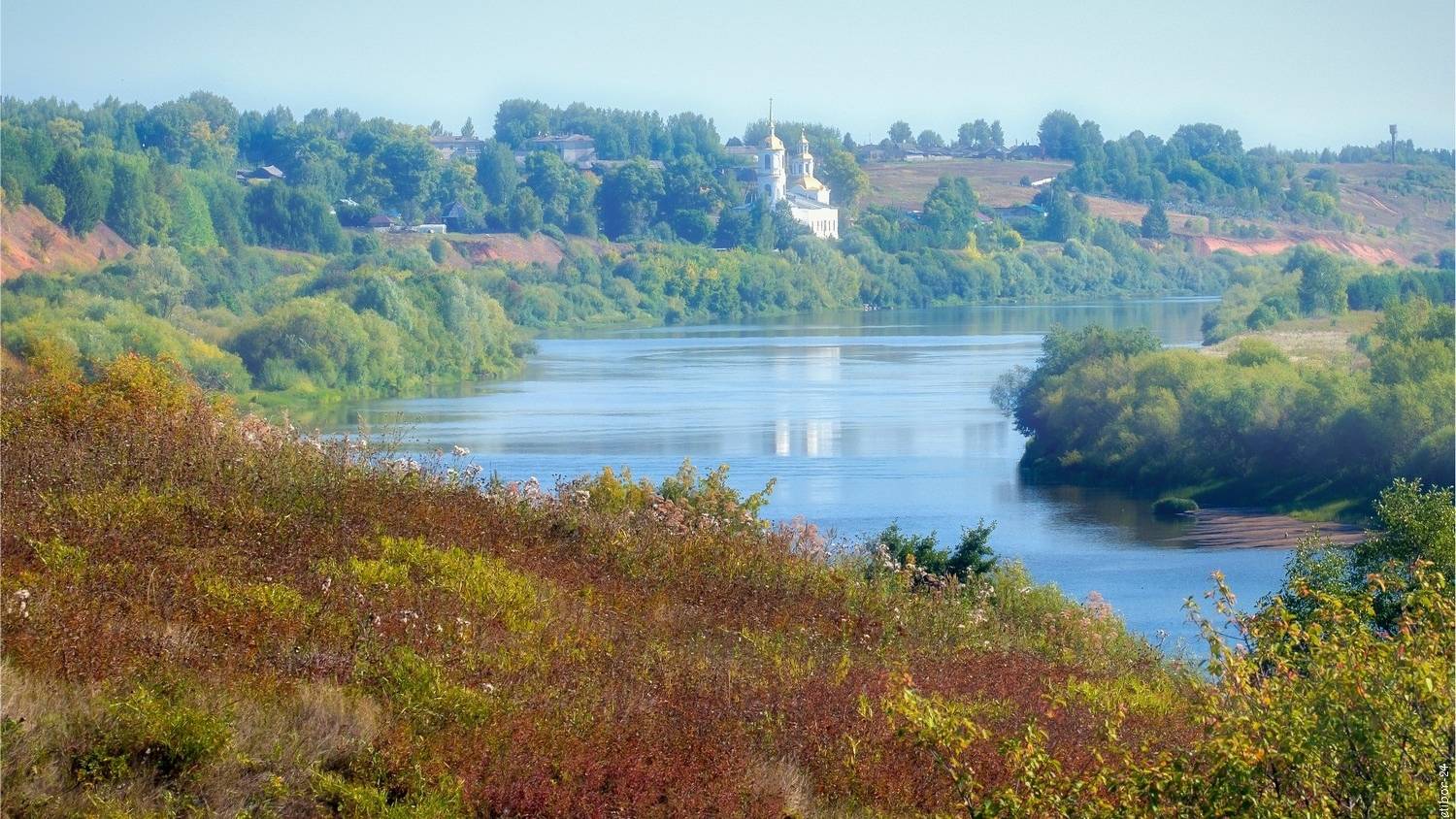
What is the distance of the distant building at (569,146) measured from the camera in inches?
4640

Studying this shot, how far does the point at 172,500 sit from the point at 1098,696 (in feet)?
9.18

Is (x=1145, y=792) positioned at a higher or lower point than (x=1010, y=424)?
higher

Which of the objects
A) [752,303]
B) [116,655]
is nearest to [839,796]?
[116,655]

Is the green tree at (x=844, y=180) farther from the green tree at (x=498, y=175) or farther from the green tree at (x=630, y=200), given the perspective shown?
the green tree at (x=498, y=175)

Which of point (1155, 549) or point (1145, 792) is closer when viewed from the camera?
point (1145, 792)

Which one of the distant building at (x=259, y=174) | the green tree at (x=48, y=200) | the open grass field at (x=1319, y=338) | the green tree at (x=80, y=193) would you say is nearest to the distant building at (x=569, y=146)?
the distant building at (x=259, y=174)

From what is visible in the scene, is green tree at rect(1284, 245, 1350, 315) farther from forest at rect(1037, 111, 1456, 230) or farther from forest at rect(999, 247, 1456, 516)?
forest at rect(1037, 111, 1456, 230)

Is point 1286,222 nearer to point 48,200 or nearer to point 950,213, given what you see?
point 950,213

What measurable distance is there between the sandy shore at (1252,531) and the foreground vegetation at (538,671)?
563 inches

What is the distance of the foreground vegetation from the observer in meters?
3.16

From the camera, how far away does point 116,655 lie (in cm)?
391

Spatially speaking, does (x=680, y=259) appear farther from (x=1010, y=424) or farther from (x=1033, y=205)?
(x=1010, y=424)

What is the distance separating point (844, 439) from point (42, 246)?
1266 inches

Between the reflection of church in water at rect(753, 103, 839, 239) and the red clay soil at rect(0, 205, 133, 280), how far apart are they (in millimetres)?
41801
